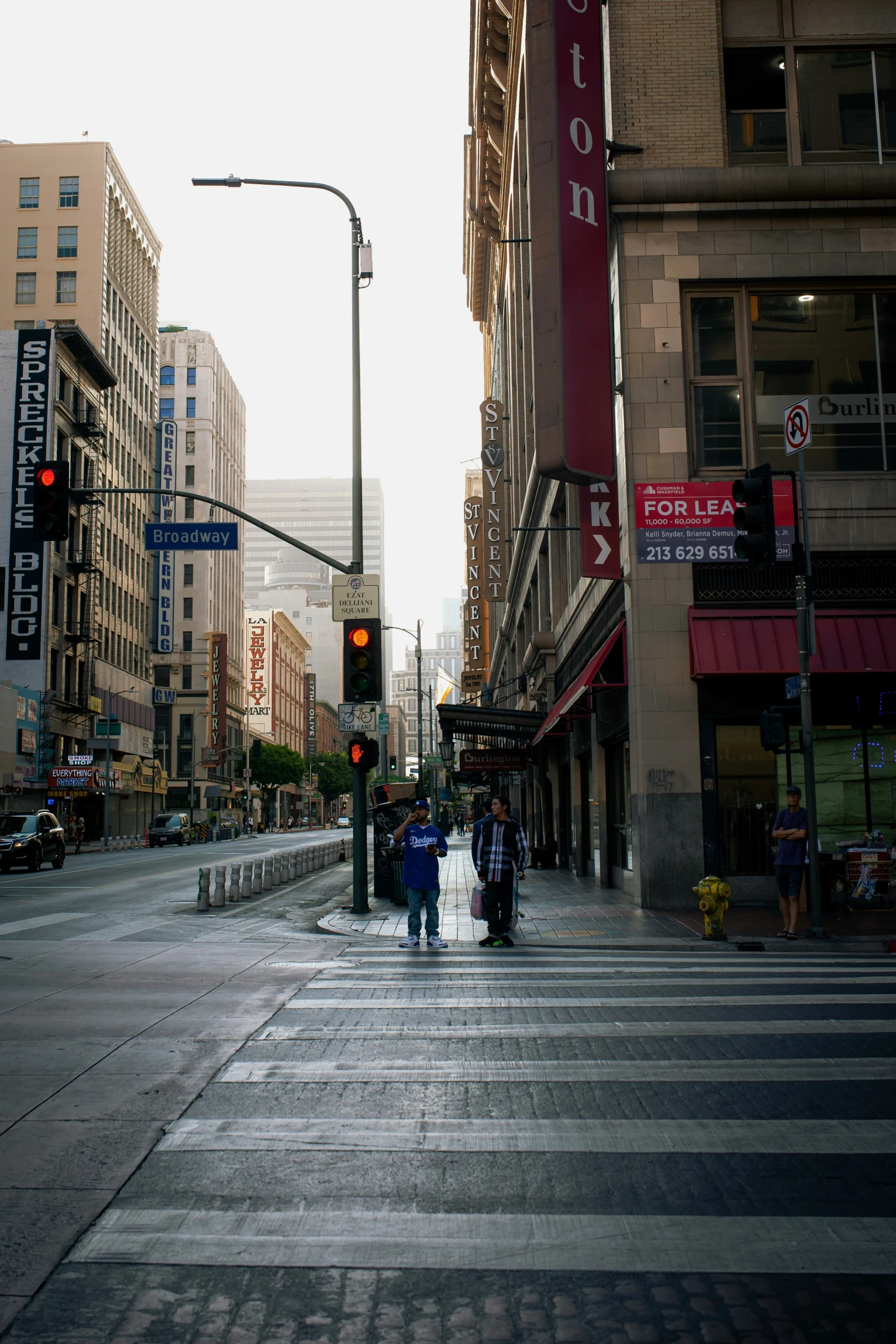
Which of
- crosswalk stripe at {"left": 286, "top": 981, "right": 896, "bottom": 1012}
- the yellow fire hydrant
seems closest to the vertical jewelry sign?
the yellow fire hydrant

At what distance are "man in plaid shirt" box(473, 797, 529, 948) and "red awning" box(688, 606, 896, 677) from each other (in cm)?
519

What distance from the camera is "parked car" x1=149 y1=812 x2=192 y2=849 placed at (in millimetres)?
65875

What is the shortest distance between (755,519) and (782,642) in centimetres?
441

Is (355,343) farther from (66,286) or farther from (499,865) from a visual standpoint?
(66,286)

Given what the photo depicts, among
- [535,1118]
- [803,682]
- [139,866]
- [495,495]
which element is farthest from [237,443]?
[535,1118]

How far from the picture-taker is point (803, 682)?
47.8 ft

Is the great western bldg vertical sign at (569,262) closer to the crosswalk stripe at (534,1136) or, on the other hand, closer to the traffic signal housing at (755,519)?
the traffic signal housing at (755,519)

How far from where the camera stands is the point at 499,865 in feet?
44.7

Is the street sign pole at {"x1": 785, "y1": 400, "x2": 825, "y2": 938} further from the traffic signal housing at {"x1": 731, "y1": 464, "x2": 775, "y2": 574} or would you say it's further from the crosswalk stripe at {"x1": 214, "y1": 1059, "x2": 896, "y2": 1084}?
the crosswalk stripe at {"x1": 214, "y1": 1059, "x2": 896, "y2": 1084}

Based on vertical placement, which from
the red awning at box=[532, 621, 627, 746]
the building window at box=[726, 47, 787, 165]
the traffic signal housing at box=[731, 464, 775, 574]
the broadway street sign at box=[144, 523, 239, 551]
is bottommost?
the red awning at box=[532, 621, 627, 746]

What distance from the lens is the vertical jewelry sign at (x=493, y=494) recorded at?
44312mm

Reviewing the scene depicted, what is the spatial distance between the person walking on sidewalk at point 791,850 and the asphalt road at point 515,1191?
551 centimetres

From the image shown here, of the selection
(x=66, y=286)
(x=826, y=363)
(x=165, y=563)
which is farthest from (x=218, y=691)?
(x=826, y=363)

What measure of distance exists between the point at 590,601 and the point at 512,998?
1412cm
